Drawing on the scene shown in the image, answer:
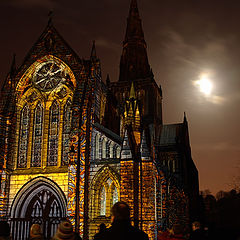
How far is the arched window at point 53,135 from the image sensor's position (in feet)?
76.0

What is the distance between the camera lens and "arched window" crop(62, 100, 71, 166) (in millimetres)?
22859

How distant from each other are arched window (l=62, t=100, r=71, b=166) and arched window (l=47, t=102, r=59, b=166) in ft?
1.81

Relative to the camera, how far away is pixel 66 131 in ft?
76.5

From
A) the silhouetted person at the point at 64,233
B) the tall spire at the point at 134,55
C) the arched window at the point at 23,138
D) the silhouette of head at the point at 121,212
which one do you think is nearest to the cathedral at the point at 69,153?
the arched window at the point at 23,138

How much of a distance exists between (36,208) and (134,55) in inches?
1074

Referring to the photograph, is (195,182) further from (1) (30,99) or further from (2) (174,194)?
(1) (30,99)

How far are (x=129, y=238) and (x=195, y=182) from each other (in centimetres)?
4287

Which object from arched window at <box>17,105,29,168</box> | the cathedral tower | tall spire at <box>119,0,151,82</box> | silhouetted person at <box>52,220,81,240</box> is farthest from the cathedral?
tall spire at <box>119,0,151,82</box>

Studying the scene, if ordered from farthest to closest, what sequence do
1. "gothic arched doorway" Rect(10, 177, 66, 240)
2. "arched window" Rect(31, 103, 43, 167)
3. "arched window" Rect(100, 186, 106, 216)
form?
"arched window" Rect(31, 103, 43, 167) < "gothic arched doorway" Rect(10, 177, 66, 240) < "arched window" Rect(100, 186, 106, 216)

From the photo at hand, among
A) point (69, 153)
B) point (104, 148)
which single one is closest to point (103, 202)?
point (104, 148)

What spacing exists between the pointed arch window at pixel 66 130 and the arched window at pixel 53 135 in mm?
551

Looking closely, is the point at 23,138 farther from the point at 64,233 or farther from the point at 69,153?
the point at 64,233

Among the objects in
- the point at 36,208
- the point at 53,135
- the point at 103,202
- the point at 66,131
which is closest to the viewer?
the point at 103,202

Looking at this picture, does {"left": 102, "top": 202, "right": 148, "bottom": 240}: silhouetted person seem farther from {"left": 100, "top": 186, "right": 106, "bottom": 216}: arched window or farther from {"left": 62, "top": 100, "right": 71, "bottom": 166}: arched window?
{"left": 62, "top": 100, "right": 71, "bottom": 166}: arched window
